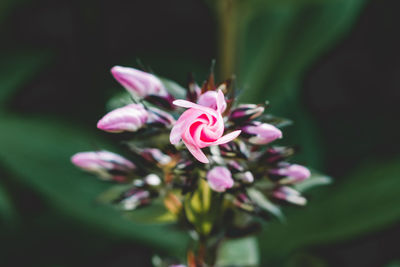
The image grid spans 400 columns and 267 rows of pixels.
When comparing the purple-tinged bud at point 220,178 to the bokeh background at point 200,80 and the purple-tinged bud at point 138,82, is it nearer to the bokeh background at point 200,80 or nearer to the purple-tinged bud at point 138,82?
the purple-tinged bud at point 138,82

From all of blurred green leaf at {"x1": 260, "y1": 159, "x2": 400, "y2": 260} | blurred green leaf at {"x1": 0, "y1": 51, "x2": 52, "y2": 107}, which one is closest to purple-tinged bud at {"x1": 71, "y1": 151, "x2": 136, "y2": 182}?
blurred green leaf at {"x1": 260, "y1": 159, "x2": 400, "y2": 260}

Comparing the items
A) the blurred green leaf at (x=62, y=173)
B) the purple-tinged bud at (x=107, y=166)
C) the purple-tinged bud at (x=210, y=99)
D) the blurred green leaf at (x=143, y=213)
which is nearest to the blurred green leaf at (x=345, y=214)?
the blurred green leaf at (x=62, y=173)

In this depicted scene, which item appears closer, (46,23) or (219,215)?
(219,215)

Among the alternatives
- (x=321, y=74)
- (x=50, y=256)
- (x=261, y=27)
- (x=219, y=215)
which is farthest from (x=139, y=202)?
(x=321, y=74)

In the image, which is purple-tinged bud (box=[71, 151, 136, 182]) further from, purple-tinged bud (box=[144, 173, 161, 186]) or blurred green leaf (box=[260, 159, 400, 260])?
blurred green leaf (box=[260, 159, 400, 260])

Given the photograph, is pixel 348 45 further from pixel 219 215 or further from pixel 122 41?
pixel 219 215

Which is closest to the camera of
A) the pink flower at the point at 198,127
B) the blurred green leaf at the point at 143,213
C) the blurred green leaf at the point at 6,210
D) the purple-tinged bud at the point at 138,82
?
the pink flower at the point at 198,127

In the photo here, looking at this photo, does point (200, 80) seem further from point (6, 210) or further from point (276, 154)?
point (276, 154)
